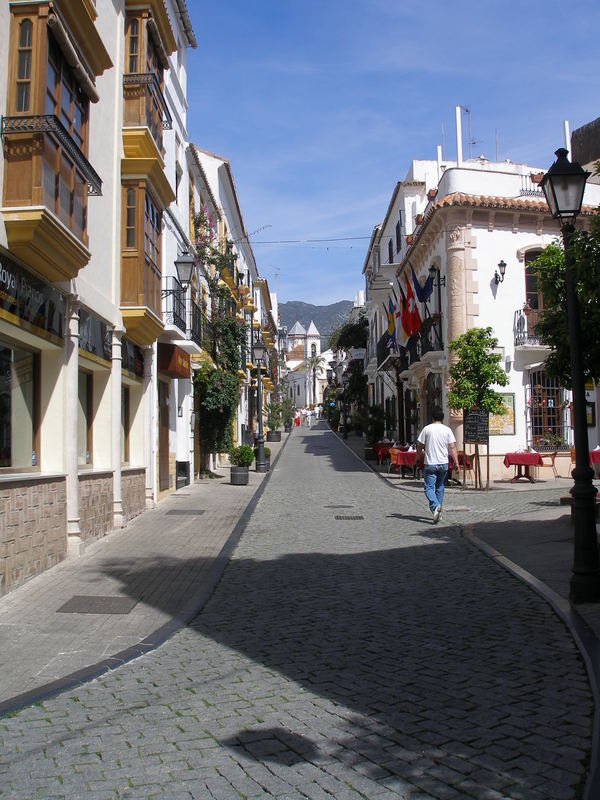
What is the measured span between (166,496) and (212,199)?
493 inches

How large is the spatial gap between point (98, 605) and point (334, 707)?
3703 mm

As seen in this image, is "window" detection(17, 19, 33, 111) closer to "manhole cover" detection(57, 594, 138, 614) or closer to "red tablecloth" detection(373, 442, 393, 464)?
"manhole cover" detection(57, 594, 138, 614)

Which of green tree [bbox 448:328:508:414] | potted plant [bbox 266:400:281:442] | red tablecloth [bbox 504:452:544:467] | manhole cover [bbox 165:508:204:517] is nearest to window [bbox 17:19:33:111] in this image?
manhole cover [bbox 165:508:204:517]

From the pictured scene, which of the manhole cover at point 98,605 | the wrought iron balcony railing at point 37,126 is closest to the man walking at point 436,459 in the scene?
the manhole cover at point 98,605

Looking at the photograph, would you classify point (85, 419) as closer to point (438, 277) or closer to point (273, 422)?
point (438, 277)

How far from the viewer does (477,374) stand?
62.0ft

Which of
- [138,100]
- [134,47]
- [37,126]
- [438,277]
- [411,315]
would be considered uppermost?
[134,47]

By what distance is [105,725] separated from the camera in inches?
169

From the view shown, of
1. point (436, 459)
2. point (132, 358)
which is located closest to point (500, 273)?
point (436, 459)

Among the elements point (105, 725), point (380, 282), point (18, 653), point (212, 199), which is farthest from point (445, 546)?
point (380, 282)

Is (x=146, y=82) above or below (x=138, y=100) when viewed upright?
above

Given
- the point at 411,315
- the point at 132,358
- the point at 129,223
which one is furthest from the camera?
the point at 411,315

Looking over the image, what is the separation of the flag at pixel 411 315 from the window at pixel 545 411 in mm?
4686

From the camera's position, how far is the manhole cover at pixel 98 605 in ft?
23.6
